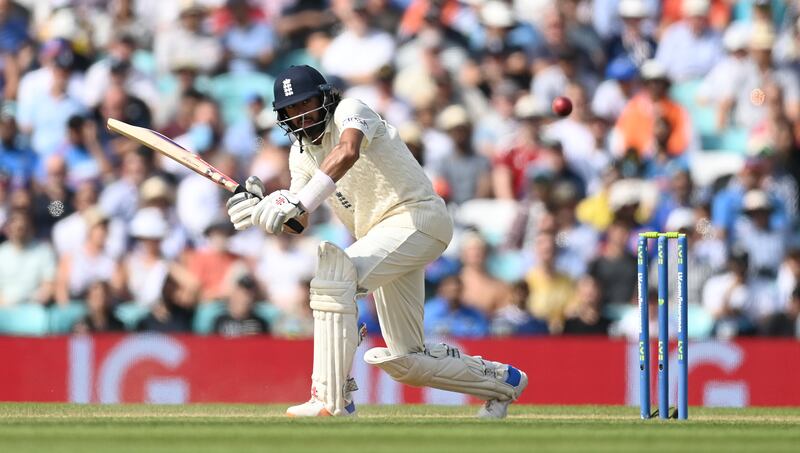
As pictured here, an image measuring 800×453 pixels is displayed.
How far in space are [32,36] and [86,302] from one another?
271cm

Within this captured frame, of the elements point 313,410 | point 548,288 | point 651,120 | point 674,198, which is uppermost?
point 651,120

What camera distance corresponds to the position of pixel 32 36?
11477 millimetres

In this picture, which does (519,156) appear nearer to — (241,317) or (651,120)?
(651,120)

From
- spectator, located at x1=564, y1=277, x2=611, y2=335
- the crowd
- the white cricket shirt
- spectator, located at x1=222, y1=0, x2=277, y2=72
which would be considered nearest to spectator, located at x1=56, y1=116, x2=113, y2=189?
the crowd

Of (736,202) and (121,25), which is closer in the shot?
(736,202)

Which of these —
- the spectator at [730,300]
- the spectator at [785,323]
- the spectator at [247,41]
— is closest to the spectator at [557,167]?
the spectator at [730,300]

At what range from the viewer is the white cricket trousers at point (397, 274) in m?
6.28

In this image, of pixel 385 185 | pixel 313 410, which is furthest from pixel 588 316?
pixel 313 410

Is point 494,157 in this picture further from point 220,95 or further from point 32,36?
point 32,36

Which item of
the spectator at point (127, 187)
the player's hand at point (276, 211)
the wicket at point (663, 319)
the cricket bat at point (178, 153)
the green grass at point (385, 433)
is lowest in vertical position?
the green grass at point (385, 433)

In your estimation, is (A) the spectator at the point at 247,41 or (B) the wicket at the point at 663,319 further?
(A) the spectator at the point at 247,41

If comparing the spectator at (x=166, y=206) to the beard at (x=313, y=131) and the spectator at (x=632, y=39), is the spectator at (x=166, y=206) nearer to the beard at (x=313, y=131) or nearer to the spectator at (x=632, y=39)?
the spectator at (x=632, y=39)

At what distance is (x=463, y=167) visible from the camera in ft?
34.2

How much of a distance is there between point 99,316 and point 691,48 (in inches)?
193
